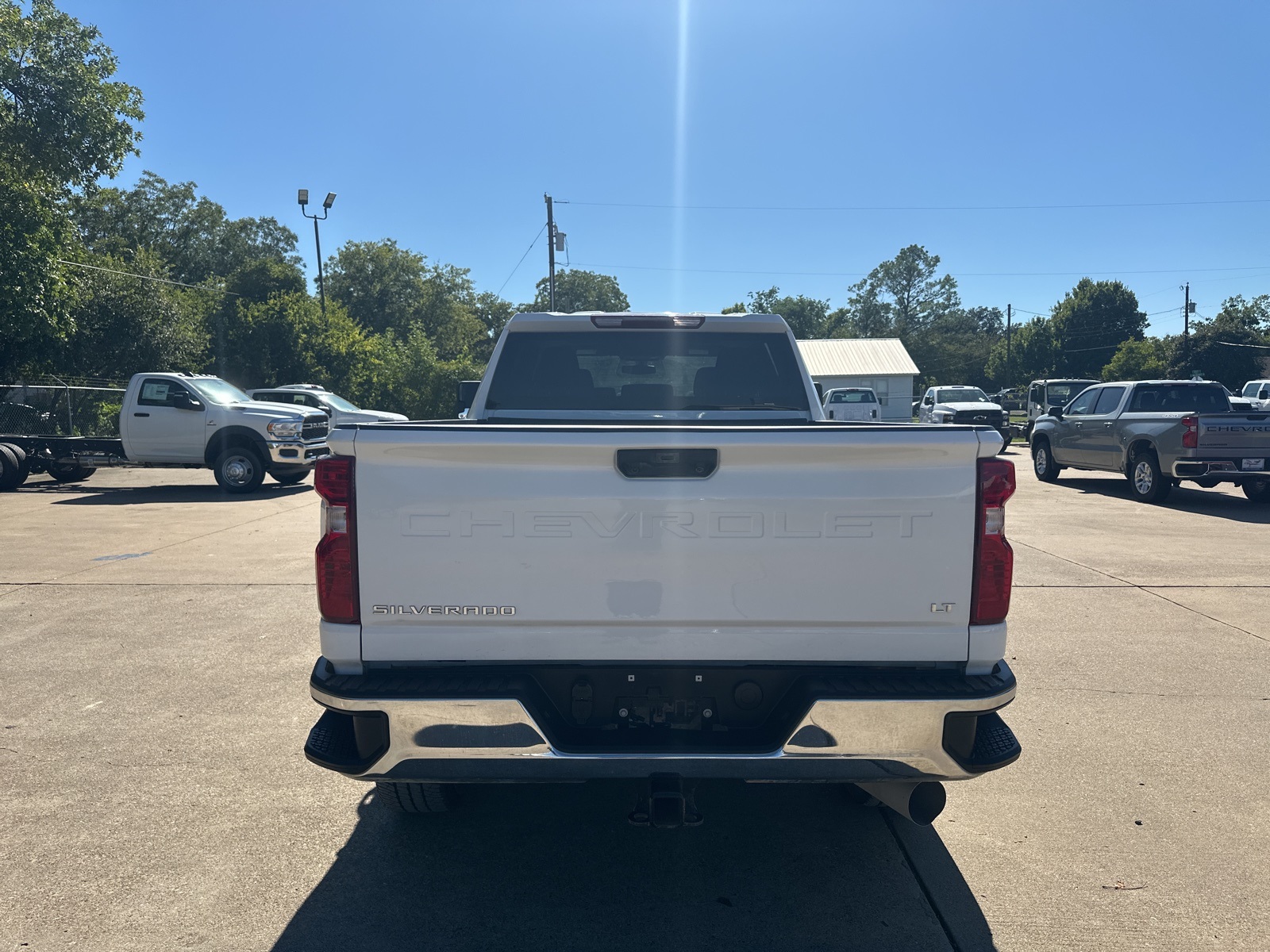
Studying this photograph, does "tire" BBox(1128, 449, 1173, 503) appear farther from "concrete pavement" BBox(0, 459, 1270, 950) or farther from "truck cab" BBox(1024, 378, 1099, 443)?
"truck cab" BBox(1024, 378, 1099, 443)

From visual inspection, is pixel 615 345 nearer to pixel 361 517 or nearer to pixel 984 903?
pixel 361 517

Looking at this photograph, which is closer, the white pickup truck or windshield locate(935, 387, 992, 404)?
the white pickup truck

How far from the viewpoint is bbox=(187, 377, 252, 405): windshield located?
15.9 meters

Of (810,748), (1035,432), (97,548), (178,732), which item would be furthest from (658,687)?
(1035,432)

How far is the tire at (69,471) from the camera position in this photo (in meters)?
17.0

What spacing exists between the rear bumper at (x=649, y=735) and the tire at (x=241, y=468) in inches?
548

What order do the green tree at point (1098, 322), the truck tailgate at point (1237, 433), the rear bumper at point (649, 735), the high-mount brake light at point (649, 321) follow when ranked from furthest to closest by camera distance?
the green tree at point (1098, 322), the truck tailgate at point (1237, 433), the high-mount brake light at point (649, 321), the rear bumper at point (649, 735)

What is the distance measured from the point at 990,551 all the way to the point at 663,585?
39.1 inches

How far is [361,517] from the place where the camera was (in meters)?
2.67

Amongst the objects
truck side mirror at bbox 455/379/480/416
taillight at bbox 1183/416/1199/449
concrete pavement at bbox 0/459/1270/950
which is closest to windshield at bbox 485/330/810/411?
truck side mirror at bbox 455/379/480/416

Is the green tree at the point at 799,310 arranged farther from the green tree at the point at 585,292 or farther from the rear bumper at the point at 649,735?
the rear bumper at the point at 649,735

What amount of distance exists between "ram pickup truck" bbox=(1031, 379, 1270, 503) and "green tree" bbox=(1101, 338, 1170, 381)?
5536 cm

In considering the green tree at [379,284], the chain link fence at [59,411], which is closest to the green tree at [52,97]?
the chain link fence at [59,411]

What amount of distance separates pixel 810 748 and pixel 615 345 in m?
2.79
